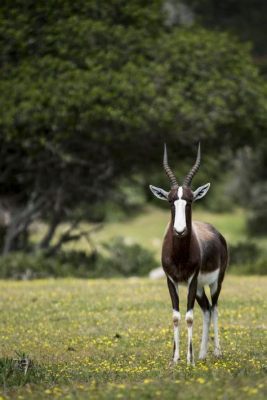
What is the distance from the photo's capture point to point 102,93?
26.1m

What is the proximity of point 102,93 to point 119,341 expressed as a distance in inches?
519

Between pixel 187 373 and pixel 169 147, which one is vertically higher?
pixel 169 147

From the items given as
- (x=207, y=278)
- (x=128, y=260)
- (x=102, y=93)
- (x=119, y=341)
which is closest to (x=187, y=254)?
(x=207, y=278)

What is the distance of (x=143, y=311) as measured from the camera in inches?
707

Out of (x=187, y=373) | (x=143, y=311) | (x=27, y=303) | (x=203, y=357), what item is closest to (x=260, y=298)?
(x=143, y=311)

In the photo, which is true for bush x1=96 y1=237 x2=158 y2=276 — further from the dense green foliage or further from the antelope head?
the antelope head

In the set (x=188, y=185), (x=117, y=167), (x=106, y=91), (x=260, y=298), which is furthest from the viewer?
(x=117, y=167)

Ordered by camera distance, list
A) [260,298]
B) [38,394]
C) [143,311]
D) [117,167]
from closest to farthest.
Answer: [38,394], [143,311], [260,298], [117,167]

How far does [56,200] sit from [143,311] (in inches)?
469

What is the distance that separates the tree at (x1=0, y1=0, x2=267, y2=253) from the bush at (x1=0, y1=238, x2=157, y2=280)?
1246 mm

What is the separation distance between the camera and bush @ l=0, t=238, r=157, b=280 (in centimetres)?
2652

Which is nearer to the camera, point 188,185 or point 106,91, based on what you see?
point 188,185

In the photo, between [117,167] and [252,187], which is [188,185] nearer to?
[117,167]

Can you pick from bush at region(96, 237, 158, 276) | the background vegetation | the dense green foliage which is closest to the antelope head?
the background vegetation
